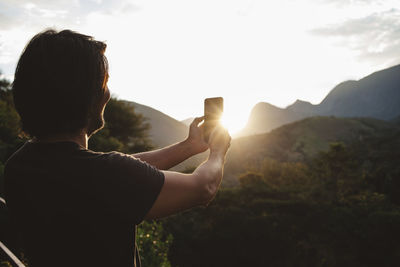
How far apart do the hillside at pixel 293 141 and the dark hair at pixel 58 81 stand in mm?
45582

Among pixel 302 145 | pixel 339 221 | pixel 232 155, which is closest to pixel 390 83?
pixel 302 145

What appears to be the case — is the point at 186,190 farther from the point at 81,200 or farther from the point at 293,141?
the point at 293,141

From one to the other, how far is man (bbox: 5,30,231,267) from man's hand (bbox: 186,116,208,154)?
28.5 inches

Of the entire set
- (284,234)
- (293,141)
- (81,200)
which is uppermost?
(81,200)

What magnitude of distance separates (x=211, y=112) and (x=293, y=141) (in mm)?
72498

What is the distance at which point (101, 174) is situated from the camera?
1017mm

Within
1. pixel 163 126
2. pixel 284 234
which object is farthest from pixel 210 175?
pixel 163 126

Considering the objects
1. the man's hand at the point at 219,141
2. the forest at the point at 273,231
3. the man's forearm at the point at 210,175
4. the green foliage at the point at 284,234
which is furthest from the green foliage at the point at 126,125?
the man's forearm at the point at 210,175

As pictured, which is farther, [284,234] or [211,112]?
[284,234]

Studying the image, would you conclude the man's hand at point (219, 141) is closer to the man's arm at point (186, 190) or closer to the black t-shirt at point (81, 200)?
the man's arm at point (186, 190)

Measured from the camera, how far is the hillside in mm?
59419

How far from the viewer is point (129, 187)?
102 centimetres

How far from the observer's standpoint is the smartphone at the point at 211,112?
6.09ft

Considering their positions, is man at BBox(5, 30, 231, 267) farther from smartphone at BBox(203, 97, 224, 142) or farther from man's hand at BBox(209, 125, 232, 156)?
smartphone at BBox(203, 97, 224, 142)
